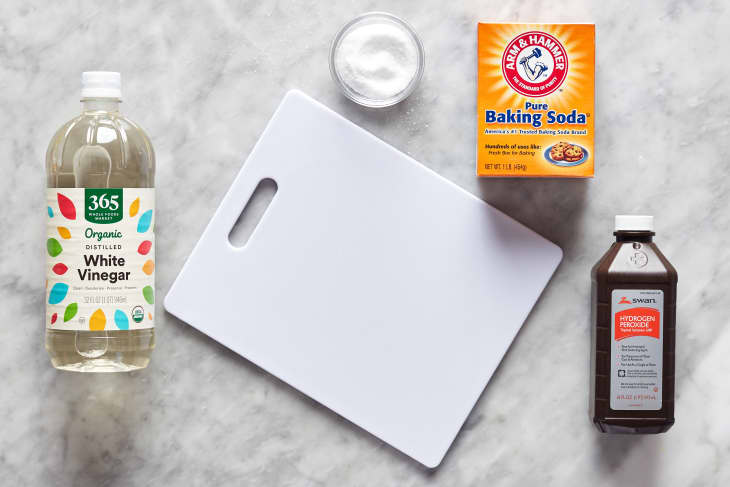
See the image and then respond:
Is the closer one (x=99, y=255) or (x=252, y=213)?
(x=99, y=255)

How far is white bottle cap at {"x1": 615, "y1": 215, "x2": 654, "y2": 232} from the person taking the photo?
0.94 m

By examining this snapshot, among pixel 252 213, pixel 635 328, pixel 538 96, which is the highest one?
pixel 538 96

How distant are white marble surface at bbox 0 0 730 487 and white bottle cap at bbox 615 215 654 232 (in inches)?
2.9

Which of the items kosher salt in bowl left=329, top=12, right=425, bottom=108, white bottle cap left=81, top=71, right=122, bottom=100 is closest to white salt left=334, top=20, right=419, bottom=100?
kosher salt in bowl left=329, top=12, right=425, bottom=108

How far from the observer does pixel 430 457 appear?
3.36ft

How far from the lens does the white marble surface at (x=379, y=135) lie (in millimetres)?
1013

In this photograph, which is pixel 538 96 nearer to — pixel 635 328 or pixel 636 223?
pixel 636 223

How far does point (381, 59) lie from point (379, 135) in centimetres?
11

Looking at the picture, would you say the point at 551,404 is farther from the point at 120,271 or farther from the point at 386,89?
the point at 120,271

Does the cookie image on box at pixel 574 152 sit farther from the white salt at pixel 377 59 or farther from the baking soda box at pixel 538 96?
the white salt at pixel 377 59

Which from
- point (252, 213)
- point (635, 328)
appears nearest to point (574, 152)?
point (635, 328)

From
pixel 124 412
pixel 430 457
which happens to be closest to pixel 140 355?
pixel 124 412

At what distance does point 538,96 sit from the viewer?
3.03 ft

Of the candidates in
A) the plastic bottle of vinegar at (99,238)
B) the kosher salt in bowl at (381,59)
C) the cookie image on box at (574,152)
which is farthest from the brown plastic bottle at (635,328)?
the plastic bottle of vinegar at (99,238)
